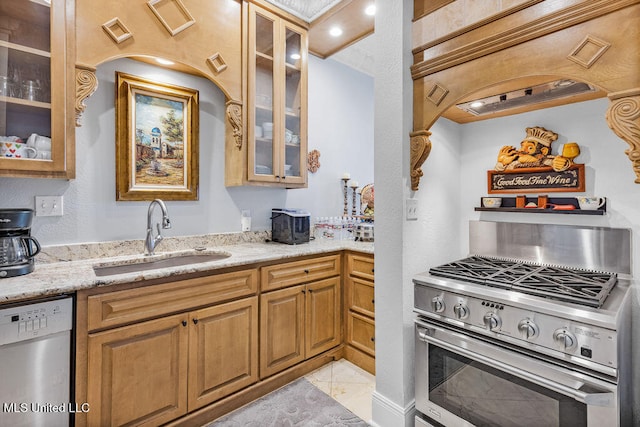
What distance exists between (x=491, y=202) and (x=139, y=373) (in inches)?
83.7

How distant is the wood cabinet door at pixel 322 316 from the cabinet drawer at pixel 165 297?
514 millimetres

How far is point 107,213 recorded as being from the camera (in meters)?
2.02

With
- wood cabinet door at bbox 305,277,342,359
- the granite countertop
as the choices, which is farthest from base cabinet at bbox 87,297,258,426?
wood cabinet door at bbox 305,277,342,359

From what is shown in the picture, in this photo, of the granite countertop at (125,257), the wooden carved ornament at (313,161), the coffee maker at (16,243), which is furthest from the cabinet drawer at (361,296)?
the coffee maker at (16,243)

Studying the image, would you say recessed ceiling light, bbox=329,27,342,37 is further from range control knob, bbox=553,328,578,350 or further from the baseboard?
the baseboard

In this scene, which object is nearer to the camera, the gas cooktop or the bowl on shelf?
the gas cooktop

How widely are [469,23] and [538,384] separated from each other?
5.03 ft

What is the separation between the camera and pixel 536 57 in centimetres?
126

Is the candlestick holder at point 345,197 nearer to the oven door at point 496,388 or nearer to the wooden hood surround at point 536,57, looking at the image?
the wooden hood surround at point 536,57

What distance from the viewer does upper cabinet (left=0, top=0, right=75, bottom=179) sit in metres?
1.55

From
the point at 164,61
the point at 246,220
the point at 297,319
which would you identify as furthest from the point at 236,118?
the point at 297,319

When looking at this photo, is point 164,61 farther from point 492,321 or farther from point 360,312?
point 492,321

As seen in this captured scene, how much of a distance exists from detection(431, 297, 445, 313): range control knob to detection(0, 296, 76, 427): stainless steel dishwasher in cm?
163

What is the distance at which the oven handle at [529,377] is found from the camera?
1.04 m
